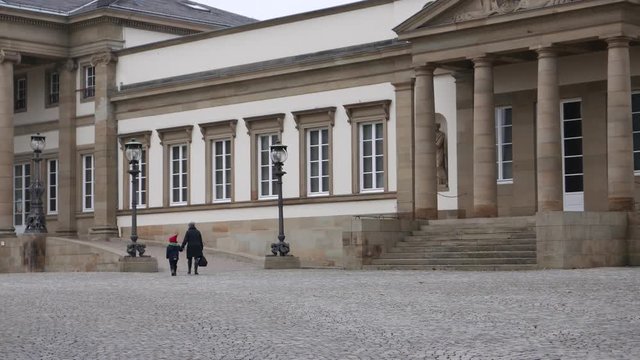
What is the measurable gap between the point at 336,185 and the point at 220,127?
6.22 m

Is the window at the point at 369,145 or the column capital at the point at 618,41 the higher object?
the column capital at the point at 618,41

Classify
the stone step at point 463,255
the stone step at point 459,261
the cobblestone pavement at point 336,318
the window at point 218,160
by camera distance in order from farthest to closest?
the window at point 218,160, the stone step at point 463,255, the stone step at point 459,261, the cobblestone pavement at point 336,318

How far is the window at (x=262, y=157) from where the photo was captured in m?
48.9

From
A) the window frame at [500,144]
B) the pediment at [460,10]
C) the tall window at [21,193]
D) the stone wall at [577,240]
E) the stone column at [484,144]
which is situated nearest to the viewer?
the stone wall at [577,240]

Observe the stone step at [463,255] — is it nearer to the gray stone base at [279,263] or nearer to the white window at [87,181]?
the gray stone base at [279,263]

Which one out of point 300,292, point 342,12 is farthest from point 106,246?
point 300,292

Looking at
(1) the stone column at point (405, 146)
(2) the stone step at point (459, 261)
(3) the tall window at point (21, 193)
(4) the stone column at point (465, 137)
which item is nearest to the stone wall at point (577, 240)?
(2) the stone step at point (459, 261)

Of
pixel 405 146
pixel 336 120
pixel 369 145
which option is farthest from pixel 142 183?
pixel 405 146

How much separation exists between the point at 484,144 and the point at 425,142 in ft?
8.14

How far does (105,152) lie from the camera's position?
53.9 m

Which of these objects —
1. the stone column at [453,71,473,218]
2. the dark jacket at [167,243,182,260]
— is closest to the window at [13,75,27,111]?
the stone column at [453,71,473,218]

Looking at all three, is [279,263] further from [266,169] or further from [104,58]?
[104,58]

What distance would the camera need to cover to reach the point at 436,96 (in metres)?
43.2

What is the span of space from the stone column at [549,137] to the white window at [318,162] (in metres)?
10.9
